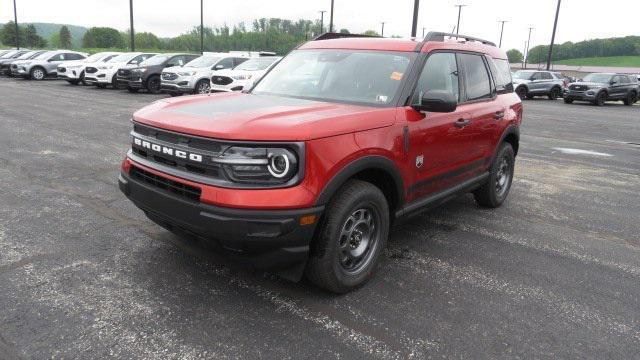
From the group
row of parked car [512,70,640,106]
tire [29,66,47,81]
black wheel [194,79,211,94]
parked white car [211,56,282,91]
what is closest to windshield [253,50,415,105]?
parked white car [211,56,282,91]

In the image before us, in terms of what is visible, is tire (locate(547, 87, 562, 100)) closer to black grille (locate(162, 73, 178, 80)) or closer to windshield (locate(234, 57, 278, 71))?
windshield (locate(234, 57, 278, 71))

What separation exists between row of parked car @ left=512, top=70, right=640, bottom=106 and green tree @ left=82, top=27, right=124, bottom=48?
10047cm

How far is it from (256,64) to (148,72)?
501cm

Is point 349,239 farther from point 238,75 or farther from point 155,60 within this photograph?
point 155,60

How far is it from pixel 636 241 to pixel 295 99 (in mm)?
3786

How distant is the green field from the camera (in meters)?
115

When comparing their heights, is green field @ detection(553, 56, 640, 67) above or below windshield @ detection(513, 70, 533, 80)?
above

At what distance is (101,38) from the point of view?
10844cm

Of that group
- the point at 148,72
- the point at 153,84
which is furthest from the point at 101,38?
the point at 148,72

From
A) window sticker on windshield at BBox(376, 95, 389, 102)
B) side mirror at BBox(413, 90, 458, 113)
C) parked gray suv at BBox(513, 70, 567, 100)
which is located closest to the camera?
side mirror at BBox(413, 90, 458, 113)

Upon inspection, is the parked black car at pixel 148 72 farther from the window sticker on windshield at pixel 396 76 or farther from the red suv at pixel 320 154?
the window sticker on windshield at pixel 396 76

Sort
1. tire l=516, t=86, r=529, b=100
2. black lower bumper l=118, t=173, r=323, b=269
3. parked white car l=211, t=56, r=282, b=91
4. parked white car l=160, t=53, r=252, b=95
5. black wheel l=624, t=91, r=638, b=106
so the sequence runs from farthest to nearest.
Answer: tire l=516, t=86, r=529, b=100 → black wheel l=624, t=91, r=638, b=106 → parked white car l=160, t=53, r=252, b=95 → parked white car l=211, t=56, r=282, b=91 → black lower bumper l=118, t=173, r=323, b=269

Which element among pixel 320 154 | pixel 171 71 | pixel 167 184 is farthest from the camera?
pixel 171 71

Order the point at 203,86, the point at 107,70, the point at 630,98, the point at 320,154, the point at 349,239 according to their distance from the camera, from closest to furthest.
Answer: the point at 320,154
the point at 349,239
the point at 203,86
the point at 107,70
the point at 630,98
